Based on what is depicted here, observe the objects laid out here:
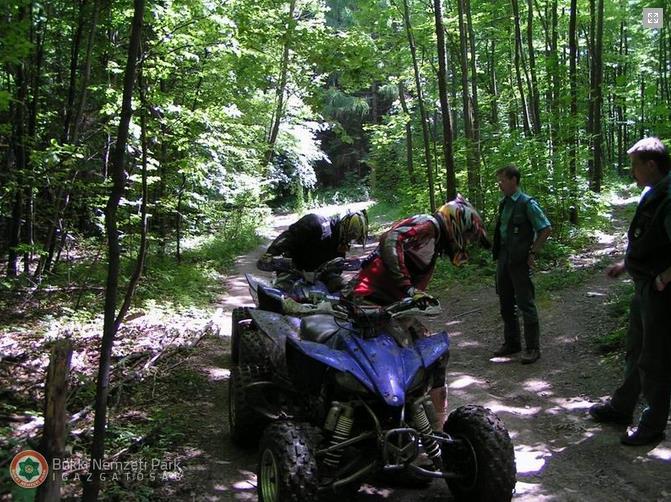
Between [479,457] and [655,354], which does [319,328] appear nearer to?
[479,457]

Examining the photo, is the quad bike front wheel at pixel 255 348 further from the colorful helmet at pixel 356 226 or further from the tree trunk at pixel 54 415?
the tree trunk at pixel 54 415

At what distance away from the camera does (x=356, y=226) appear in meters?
4.98

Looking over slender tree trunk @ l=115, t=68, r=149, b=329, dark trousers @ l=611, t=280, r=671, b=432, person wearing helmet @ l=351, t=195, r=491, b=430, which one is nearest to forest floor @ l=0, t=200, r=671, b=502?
dark trousers @ l=611, t=280, r=671, b=432

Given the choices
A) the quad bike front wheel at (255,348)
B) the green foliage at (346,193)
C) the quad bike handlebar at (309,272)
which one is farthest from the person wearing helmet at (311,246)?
the green foliage at (346,193)

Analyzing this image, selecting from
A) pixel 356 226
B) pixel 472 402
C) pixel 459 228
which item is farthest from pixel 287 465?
pixel 472 402

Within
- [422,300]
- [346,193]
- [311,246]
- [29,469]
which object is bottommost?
[29,469]

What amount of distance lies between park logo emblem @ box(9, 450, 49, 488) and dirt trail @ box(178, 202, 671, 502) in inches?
40.4

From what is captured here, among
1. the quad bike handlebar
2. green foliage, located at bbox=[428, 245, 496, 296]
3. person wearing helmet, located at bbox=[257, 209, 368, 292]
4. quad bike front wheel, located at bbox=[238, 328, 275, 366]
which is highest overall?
person wearing helmet, located at bbox=[257, 209, 368, 292]

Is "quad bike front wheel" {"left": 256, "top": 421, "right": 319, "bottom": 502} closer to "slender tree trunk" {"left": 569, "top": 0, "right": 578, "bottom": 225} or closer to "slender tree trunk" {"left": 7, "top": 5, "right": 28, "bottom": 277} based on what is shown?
"slender tree trunk" {"left": 7, "top": 5, "right": 28, "bottom": 277}

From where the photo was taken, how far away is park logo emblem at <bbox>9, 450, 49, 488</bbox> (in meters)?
2.93

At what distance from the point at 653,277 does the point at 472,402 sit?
7.27 ft

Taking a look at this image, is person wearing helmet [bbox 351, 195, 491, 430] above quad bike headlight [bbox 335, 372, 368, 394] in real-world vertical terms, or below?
above

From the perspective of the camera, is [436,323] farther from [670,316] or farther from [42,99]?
[42,99]

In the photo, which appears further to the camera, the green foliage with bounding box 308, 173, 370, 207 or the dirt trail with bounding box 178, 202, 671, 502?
the green foliage with bounding box 308, 173, 370, 207
